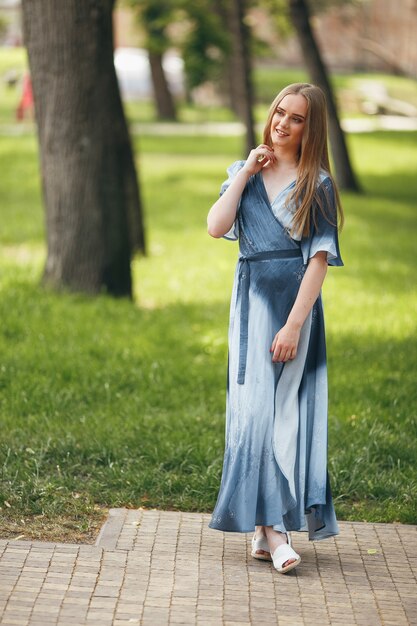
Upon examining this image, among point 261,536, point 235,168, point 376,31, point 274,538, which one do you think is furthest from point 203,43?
point 274,538

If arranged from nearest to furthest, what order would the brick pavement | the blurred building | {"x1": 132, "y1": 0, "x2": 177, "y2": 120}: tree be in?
the brick pavement < {"x1": 132, "y1": 0, "x2": 177, "y2": 120}: tree < the blurred building

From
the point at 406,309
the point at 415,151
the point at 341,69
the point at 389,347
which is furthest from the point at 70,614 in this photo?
the point at 341,69

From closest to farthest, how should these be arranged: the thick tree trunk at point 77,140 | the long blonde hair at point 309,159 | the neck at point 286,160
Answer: the long blonde hair at point 309,159 → the neck at point 286,160 → the thick tree trunk at point 77,140

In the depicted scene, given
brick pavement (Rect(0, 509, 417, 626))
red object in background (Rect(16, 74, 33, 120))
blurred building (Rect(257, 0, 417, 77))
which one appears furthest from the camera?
blurred building (Rect(257, 0, 417, 77))

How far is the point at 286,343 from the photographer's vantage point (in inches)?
191

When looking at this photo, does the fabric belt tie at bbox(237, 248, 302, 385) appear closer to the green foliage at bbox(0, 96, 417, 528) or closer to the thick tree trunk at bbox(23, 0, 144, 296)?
the green foliage at bbox(0, 96, 417, 528)

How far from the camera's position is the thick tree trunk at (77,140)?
10203mm

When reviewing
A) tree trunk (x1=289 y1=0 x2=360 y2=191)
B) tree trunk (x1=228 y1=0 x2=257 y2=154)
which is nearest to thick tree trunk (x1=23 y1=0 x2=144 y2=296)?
tree trunk (x1=289 y1=0 x2=360 y2=191)

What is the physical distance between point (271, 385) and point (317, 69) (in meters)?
17.5

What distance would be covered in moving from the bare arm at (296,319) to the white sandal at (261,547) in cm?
81

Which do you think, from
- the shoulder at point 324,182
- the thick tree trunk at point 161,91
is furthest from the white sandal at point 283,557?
the thick tree trunk at point 161,91

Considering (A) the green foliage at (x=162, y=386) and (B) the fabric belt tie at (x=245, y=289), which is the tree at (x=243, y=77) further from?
(B) the fabric belt tie at (x=245, y=289)

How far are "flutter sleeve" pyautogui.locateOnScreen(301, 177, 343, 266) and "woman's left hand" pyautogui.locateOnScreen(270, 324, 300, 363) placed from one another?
32 cm

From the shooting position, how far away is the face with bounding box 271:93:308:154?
192 inches
